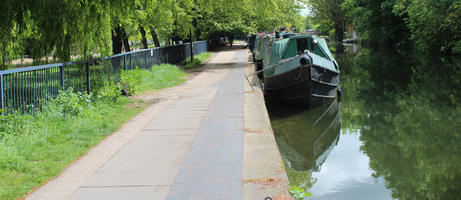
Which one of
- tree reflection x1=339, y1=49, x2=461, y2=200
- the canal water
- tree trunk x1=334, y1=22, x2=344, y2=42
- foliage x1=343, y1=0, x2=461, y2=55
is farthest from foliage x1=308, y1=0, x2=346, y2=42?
the canal water

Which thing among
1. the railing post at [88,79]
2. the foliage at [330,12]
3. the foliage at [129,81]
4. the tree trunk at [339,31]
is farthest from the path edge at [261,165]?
the tree trunk at [339,31]

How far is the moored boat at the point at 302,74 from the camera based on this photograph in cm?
1655

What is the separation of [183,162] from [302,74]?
9.80m

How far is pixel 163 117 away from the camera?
1203 centimetres

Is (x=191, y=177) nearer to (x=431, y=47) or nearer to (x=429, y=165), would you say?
(x=429, y=165)

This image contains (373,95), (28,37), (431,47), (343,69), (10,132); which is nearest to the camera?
(10,132)

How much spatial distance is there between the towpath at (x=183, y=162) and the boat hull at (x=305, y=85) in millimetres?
4216

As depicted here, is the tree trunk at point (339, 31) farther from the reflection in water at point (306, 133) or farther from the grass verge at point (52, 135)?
the grass verge at point (52, 135)

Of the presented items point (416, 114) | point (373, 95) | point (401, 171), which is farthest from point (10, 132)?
point (373, 95)

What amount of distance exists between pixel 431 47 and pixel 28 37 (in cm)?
3603

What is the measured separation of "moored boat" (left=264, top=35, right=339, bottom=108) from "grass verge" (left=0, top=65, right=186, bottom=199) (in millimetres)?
5659

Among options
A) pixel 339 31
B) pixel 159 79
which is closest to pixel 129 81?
pixel 159 79

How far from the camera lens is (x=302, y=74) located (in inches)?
653

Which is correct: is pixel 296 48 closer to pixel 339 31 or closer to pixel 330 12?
pixel 330 12
